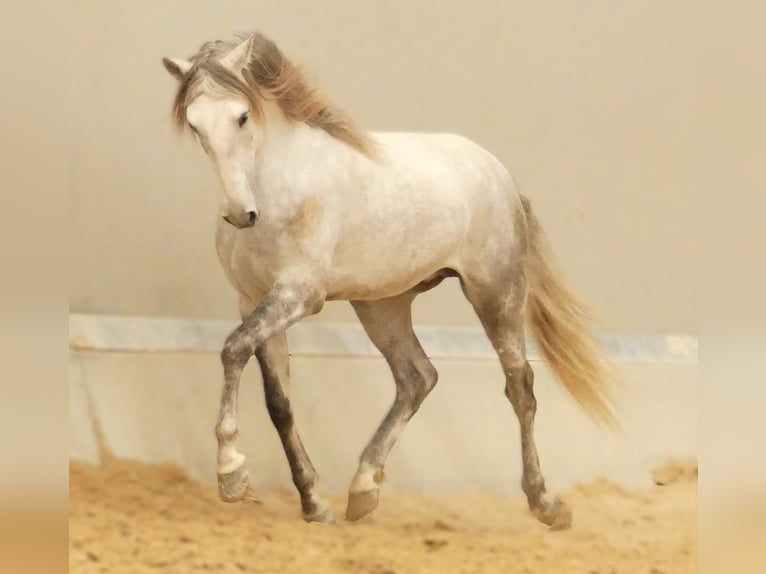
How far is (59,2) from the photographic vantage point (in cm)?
146

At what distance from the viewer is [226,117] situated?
157cm

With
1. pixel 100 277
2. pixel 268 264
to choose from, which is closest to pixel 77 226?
pixel 100 277

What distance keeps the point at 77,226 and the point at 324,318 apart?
54cm

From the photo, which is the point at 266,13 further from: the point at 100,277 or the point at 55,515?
the point at 55,515

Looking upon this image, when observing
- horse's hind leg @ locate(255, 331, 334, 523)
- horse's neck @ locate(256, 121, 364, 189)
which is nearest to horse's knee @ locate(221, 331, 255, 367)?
horse's hind leg @ locate(255, 331, 334, 523)

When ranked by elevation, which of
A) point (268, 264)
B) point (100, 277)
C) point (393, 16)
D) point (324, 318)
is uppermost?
point (393, 16)

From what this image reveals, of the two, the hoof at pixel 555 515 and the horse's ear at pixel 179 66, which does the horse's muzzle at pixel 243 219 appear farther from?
the hoof at pixel 555 515

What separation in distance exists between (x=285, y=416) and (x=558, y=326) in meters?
0.55

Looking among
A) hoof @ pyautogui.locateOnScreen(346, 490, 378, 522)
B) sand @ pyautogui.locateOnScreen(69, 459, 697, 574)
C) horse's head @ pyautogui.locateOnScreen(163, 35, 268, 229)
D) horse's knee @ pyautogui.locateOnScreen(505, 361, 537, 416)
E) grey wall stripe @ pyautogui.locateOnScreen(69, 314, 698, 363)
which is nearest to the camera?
horse's head @ pyautogui.locateOnScreen(163, 35, 268, 229)

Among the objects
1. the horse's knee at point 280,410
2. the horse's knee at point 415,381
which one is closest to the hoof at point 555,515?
the horse's knee at point 415,381

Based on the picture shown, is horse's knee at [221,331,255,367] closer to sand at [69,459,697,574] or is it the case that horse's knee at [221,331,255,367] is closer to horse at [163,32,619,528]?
horse at [163,32,619,528]

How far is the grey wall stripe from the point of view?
2.05 m

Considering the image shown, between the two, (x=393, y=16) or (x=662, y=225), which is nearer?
(x=393, y=16)

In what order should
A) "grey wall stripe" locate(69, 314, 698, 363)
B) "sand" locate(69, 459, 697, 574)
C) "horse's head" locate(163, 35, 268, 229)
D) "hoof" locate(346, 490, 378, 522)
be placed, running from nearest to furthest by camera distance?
"horse's head" locate(163, 35, 268, 229) → "sand" locate(69, 459, 697, 574) → "hoof" locate(346, 490, 378, 522) → "grey wall stripe" locate(69, 314, 698, 363)
